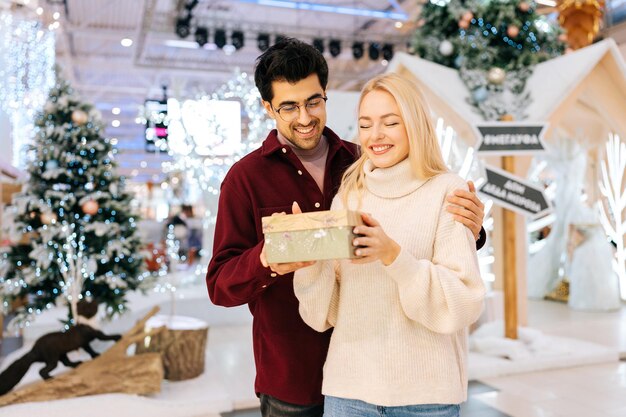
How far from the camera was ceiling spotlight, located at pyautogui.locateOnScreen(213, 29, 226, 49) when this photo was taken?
11508 mm

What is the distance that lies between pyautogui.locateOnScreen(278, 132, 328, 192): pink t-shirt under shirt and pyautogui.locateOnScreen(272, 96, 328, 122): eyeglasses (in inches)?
4.2

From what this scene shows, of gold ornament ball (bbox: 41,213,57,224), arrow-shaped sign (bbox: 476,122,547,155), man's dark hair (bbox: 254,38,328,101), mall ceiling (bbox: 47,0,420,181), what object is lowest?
gold ornament ball (bbox: 41,213,57,224)

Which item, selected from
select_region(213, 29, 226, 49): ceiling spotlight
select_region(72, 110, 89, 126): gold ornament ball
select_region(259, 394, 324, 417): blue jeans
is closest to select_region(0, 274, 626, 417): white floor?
select_region(72, 110, 89, 126): gold ornament ball

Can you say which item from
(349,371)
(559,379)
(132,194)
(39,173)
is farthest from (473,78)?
(349,371)

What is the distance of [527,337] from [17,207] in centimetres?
438

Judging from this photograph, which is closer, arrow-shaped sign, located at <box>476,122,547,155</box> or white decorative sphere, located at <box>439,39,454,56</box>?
arrow-shaped sign, located at <box>476,122,547,155</box>

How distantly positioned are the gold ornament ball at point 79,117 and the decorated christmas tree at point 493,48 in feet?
10.7

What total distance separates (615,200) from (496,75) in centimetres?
354

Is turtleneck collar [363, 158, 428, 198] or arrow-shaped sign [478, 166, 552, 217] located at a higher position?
arrow-shaped sign [478, 166, 552, 217]

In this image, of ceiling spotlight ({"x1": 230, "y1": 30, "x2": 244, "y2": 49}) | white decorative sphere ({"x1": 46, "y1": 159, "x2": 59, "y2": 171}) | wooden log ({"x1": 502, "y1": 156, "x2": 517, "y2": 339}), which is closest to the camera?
white decorative sphere ({"x1": 46, "y1": 159, "x2": 59, "y2": 171})

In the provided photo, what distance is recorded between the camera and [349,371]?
1430mm

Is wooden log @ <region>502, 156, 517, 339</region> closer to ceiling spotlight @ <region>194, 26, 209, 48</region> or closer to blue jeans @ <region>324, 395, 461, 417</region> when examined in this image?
blue jeans @ <region>324, 395, 461, 417</region>

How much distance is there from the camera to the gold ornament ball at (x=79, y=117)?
458 centimetres

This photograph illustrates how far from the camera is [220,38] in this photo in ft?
37.9
